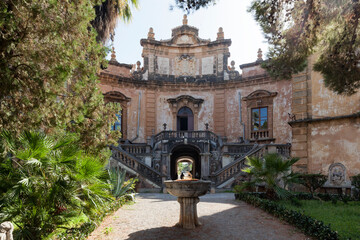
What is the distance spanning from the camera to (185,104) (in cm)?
2206

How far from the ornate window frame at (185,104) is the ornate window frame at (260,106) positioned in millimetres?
3474

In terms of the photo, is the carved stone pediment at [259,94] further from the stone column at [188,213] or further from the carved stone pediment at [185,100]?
→ the stone column at [188,213]

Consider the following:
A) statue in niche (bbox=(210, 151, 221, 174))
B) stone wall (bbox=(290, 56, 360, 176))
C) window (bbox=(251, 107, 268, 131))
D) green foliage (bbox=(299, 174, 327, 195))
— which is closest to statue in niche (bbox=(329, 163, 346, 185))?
stone wall (bbox=(290, 56, 360, 176))

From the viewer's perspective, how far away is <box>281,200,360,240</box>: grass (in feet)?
19.2

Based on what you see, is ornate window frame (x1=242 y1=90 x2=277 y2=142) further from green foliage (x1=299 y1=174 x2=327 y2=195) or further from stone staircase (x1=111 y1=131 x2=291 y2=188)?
green foliage (x1=299 y1=174 x2=327 y2=195)

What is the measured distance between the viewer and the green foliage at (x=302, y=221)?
5.24 metres

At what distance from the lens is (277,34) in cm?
702

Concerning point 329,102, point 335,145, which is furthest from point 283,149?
point 329,102

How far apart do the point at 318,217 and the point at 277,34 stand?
4568 millimetres

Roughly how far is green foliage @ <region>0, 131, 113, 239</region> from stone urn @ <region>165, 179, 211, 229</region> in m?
1.63

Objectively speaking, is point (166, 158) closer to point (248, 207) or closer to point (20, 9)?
point (248, 207)

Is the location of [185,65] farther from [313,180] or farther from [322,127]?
[313,180]

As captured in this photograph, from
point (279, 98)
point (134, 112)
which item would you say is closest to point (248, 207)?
point (279, 98)

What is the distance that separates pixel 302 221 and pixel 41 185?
5226mm
